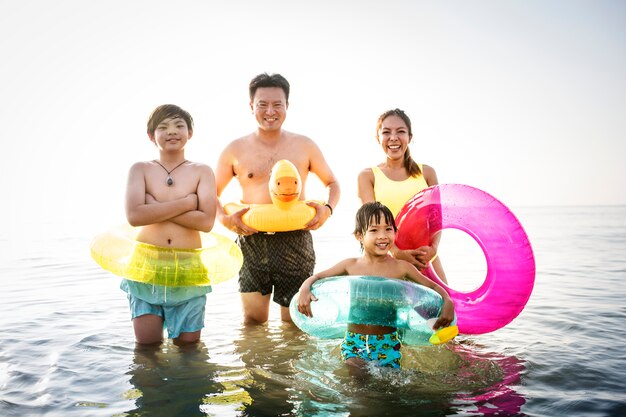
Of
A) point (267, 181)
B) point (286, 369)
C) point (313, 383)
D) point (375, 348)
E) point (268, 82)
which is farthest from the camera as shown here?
point (267, 181)

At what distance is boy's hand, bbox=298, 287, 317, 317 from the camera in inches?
145

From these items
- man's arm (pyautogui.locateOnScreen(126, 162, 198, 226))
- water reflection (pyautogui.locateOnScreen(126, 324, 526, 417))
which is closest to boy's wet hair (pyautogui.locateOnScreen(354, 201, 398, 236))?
water reflection (pyautogui.locateOnScreen(126, 324, 526, 417))

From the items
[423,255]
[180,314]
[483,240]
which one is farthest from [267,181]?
[483,240]

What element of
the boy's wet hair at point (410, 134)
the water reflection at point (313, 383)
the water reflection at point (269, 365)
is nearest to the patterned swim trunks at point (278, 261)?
the water reflection at point (269, 365)

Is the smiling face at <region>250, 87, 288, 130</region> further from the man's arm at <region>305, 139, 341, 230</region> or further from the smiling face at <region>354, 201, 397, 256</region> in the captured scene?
the smiling face at <region>354, 201, 397, 256</region>

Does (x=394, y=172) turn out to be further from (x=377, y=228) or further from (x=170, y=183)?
(x=170, y=183)

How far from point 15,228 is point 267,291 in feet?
60.5

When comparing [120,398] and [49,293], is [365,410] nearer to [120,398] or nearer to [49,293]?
[120,398]

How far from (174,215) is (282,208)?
3.22 feet

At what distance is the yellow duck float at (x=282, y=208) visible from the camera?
14.1ft

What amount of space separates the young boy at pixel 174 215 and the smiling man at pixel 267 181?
2.11 feet

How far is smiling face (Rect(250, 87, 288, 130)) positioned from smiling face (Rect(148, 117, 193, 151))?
0.88 metres

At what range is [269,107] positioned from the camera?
4.59 meters

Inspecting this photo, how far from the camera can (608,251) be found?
1196cm
